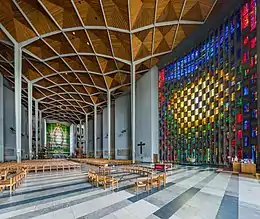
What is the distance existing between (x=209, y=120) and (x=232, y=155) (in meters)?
4.55

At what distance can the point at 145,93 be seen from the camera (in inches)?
1193

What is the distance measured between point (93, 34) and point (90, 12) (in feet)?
9.79

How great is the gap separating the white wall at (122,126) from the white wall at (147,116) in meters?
5.82

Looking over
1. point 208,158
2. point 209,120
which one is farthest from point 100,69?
point 208,158

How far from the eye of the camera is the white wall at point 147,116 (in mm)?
28094

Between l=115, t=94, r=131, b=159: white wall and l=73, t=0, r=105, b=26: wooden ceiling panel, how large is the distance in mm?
17897

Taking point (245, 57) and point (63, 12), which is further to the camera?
point (63, 12)

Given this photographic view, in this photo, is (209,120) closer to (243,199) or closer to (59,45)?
(243,199)

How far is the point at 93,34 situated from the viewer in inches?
883

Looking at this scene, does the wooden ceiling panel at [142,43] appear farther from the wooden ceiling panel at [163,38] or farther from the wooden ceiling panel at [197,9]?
the wooden ceiling panel at [197,9]

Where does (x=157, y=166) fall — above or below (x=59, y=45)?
below

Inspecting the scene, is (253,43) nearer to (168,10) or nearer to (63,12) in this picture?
(168,10)

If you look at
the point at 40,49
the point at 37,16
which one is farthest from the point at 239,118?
the point at 40,49

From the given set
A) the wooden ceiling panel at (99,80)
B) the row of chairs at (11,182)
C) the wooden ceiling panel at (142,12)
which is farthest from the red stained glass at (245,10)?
the wooden ceiling panel at (99,80)
